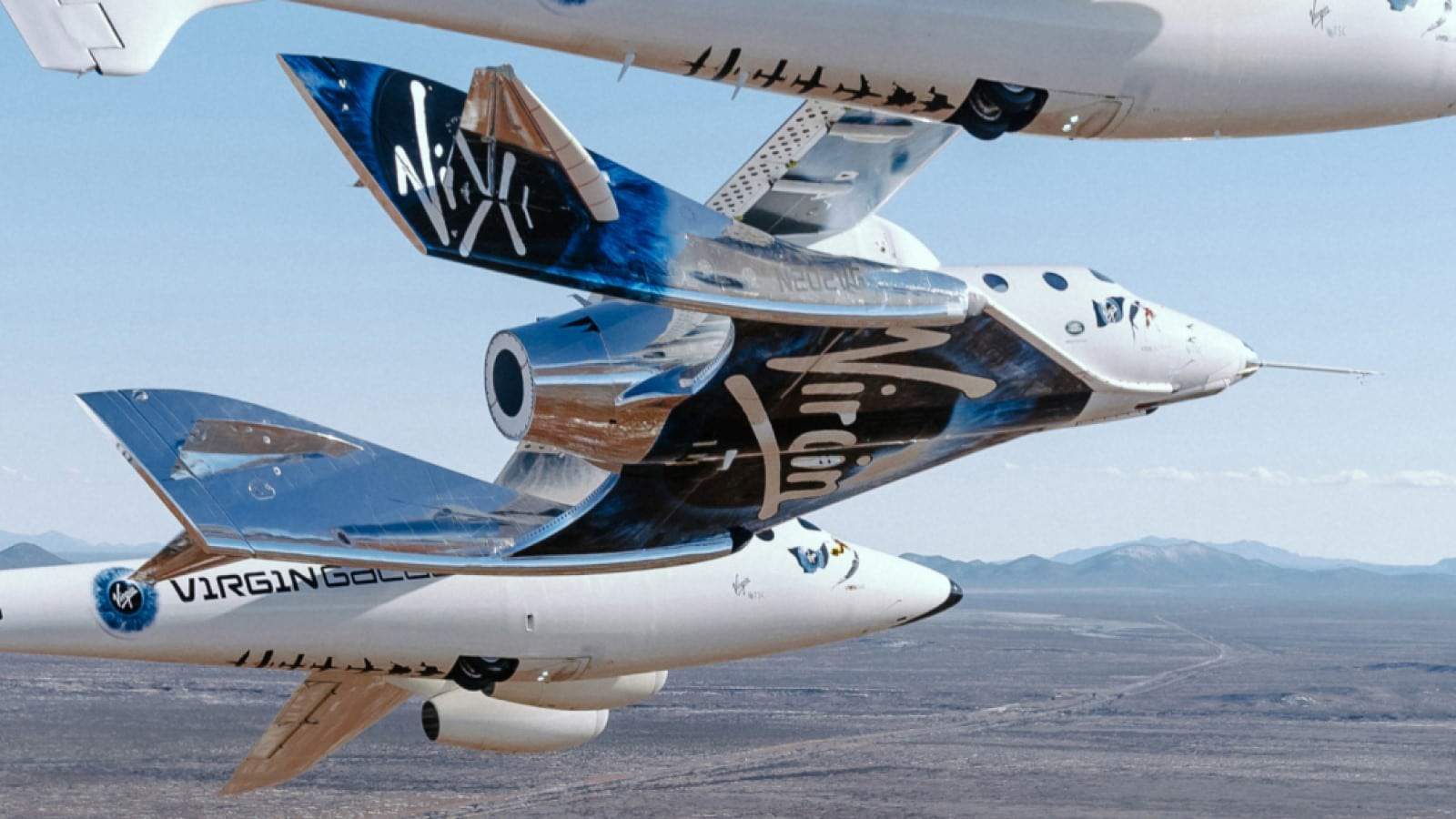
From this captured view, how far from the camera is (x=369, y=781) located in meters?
148

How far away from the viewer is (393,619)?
32.6m

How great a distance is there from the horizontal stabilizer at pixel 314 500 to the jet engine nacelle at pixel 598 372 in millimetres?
2821

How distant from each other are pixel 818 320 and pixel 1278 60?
6576 mm

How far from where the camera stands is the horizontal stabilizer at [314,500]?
26.0 m

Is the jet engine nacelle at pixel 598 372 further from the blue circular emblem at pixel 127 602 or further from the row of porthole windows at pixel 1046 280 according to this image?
the blue circular emblem at pixel 127 602


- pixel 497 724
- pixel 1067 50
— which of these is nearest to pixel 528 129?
pixel 1067 50

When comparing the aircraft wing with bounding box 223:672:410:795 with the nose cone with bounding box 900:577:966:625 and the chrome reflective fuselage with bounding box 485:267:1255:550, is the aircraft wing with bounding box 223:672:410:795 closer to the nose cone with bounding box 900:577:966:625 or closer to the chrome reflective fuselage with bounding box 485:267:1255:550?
the chrome reflective fuselage with bounding box 485:267:1255:550

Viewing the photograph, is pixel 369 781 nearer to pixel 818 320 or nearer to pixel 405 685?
pixel 405 685

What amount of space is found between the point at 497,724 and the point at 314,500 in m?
11.4

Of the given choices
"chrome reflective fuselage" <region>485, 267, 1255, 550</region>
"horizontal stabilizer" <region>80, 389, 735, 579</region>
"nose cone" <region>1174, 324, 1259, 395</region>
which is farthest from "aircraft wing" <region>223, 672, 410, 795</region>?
"nose cone" <region>1174, 324, 1259, 395</region>

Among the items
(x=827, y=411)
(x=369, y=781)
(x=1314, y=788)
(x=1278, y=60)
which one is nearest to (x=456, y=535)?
(x=827, y=411)

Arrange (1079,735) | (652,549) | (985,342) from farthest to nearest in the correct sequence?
(1079,735) < (652,549) < (985,342)

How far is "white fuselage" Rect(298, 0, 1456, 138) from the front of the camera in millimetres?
16469

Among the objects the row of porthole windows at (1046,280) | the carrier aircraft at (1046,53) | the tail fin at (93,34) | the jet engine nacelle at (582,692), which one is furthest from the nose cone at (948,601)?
the tail fin at (93,34)
